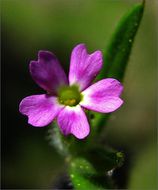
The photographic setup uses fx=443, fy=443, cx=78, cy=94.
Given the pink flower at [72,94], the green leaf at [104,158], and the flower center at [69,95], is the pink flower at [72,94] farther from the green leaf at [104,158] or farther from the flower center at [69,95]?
the green leaf at [104,158]

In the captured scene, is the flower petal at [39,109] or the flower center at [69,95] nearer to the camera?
the flower petal at [39,109]

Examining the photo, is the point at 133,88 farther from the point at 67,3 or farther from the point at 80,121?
the point at 80,121

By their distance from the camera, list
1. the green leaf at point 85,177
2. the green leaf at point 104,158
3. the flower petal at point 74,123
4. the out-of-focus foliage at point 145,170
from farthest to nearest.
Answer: the out-of-focus foliage at point 145,170, the green leaf at point 85,177, the green leaf at point 104,158, the flower petal at point 74,123

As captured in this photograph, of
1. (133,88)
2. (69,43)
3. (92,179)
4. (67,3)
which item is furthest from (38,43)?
(92,179)

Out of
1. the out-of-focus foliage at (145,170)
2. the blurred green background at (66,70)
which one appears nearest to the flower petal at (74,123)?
the blurred green background at (66,70)

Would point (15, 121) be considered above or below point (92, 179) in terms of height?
below
